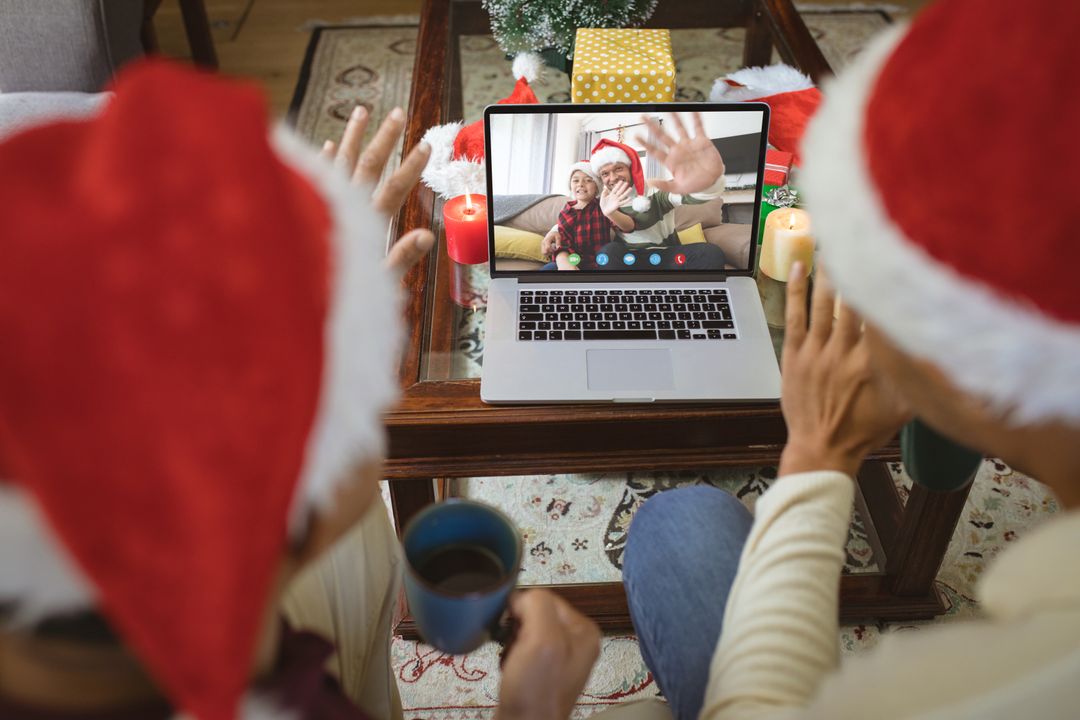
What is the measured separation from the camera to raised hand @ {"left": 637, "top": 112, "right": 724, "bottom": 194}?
1.10m

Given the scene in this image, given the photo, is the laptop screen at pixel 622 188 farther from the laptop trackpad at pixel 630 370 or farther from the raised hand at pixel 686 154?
the laptop trackpad at pixel 630 370

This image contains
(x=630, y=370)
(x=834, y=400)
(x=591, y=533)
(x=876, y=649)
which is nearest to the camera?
(x=876, y=649)

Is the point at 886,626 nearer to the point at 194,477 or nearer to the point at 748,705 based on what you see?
the point at 748,705

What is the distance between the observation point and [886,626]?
135 cm

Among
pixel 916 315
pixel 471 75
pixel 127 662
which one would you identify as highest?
pixel 916 315

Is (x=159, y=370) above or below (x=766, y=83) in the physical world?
above

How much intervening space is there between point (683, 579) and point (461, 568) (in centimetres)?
34

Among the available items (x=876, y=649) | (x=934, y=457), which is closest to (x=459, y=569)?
(x=876, y=649)

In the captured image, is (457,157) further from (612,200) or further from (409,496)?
(409,496)

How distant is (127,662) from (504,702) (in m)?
0.34

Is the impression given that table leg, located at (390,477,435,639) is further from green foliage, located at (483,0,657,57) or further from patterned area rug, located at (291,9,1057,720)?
green foliage, located at (483,0,657,57)

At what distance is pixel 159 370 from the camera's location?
0.36 metres

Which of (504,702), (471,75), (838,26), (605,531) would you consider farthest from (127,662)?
(838,26)

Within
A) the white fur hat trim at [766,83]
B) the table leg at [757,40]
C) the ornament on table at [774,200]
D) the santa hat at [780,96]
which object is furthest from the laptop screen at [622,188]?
the table leg at [757,40]
